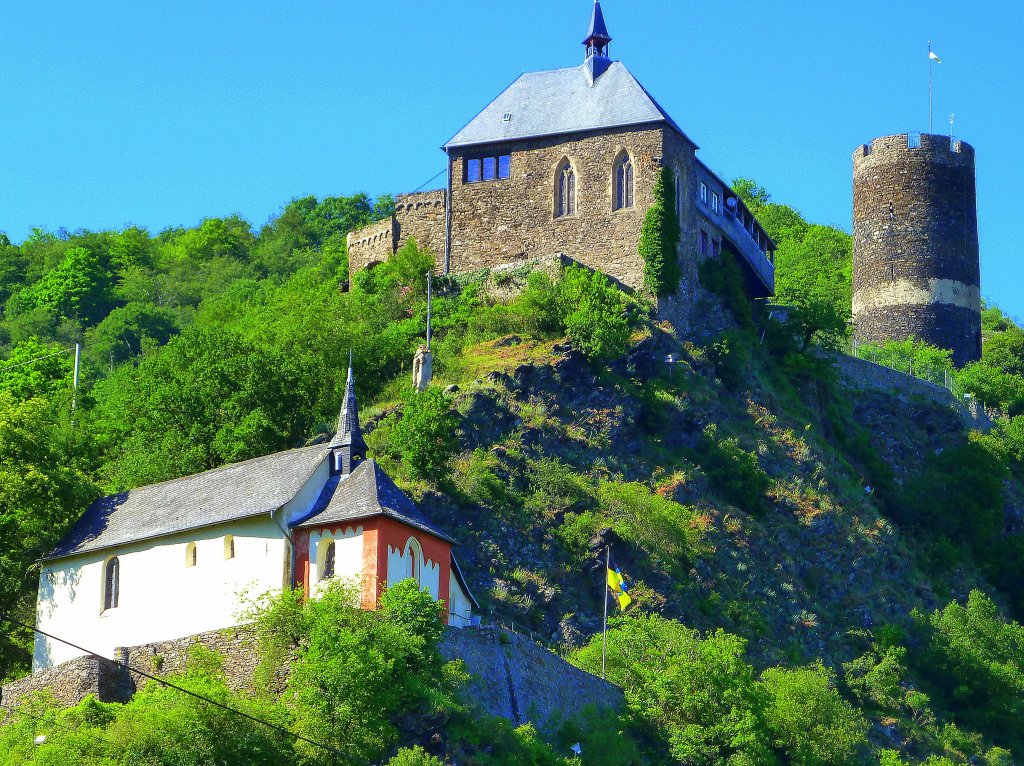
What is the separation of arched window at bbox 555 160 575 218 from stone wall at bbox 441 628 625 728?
22.8 meters

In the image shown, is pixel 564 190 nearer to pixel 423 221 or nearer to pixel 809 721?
pixel 423 221

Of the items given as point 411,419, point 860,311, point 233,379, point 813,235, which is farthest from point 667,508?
point 813,235

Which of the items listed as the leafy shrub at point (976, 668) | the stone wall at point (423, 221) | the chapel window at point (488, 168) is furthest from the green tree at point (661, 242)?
the leafy shrub at point (976, 668)

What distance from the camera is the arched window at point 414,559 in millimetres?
45906

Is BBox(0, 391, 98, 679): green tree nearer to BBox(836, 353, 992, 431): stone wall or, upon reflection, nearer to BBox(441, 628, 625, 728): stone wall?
BBox(441, 628, 625, 728): stone wall

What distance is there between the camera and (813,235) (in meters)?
115

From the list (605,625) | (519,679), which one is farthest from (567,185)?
(519,679)

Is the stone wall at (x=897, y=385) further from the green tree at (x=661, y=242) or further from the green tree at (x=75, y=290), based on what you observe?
the green tree at (x=75, y=290)

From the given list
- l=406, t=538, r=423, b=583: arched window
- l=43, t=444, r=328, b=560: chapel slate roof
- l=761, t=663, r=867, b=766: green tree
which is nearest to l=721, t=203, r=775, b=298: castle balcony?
l=761, t=663, r=867, b=766: green tree

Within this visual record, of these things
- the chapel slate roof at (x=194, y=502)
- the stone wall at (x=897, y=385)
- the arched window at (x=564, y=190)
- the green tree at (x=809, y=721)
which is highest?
the arched window at (x=564, y=190)

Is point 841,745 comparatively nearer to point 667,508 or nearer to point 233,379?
point 667,508

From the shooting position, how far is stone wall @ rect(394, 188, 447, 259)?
226ft

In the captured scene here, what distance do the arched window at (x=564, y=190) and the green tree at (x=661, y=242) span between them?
298 centimetres

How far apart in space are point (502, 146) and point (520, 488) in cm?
1622
